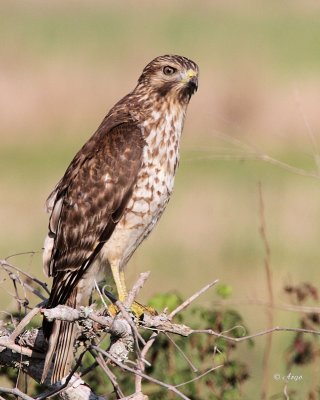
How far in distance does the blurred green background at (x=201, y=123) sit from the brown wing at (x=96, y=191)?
564 mm

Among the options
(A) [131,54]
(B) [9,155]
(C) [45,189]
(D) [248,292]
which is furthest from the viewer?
(A) [131,54]

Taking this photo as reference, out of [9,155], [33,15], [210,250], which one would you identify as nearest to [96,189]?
[210,250]

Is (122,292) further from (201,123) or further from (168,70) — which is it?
(201,123)

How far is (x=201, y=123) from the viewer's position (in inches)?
648

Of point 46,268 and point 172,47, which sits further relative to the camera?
point 172,47

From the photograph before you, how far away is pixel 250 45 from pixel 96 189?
46.2 feet

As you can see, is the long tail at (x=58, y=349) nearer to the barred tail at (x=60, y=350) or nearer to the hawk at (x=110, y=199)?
the barred tail at (x=60, y=350)

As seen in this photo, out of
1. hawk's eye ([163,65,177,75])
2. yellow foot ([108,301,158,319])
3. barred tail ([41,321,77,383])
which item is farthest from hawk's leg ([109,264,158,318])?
hawk's eye ([163,65,177,75])

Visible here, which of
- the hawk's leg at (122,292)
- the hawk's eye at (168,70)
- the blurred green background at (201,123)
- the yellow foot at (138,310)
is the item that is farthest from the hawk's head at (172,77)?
the yellow foot at (138,310)

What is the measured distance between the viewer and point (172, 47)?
769 inches

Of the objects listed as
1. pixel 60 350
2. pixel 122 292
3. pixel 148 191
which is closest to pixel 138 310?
pixel 122 292

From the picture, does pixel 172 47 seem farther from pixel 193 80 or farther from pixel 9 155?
pixel 193 80

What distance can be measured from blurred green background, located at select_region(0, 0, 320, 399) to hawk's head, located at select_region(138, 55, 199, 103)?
57 centimetres

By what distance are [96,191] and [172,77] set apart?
2.42 feet
